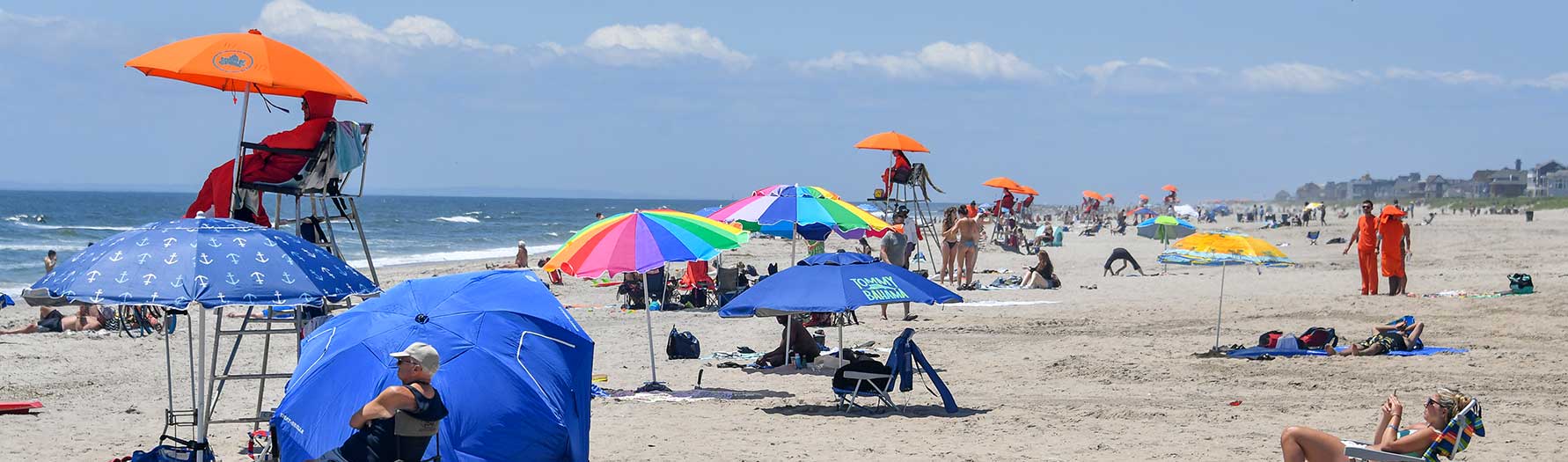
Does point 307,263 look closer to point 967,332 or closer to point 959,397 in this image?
point 959,397

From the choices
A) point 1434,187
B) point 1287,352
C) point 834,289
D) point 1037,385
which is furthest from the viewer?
point 1434,187

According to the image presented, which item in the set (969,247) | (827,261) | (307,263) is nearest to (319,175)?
(307,263)

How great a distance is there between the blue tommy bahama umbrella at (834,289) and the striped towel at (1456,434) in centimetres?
366

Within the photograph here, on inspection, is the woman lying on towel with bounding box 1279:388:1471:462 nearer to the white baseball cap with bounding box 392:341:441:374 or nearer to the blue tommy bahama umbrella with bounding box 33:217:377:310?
the white baseball cap with bounding box 392:341:441:374

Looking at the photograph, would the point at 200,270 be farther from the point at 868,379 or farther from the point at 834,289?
the point at 868,379

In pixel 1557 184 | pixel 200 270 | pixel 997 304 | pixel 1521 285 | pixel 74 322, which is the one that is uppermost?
pixel 1557 184

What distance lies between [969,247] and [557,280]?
22.6ft

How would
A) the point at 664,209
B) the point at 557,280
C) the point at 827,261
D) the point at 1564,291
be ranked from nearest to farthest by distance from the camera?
the point at 827,261 → the point at 664,209 → the point at 1564,291 → the point at 557,280

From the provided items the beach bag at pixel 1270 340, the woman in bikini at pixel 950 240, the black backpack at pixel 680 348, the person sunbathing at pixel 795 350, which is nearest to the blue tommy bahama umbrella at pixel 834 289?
the person sunbathing at pixel 795 350

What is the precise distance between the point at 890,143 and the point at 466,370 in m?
13.6

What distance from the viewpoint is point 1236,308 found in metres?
15.7

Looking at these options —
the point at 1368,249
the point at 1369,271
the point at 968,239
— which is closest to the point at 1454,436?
the point at 1368,249

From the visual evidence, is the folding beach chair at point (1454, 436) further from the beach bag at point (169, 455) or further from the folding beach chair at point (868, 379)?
the beach bag at point (169, 455)

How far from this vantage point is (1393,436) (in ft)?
21.0
